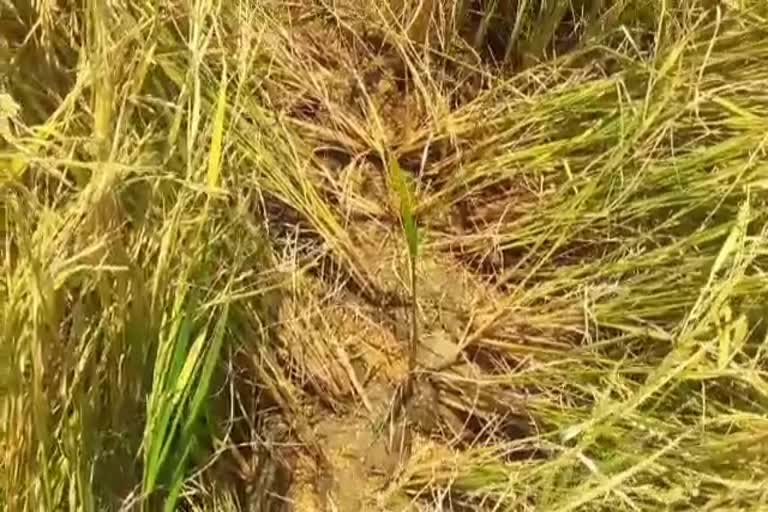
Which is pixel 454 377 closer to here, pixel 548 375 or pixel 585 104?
pixel 548 375

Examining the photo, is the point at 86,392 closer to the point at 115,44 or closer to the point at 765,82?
the point at 115,44

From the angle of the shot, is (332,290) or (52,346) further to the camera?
(332,290)

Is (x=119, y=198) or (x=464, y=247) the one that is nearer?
(x=119, y=198)

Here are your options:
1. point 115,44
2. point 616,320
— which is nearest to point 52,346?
point 115,44

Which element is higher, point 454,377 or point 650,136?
point 650,136

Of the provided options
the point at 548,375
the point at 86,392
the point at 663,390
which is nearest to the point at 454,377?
the point at 548,375

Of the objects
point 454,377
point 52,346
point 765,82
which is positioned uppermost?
point 765,82
